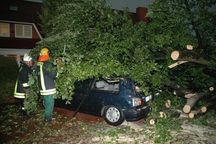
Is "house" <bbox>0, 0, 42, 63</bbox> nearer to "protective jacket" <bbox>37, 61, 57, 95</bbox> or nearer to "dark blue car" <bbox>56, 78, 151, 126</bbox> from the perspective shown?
"protective jacket" <bbox>37, 61, 57, 95</bbox>

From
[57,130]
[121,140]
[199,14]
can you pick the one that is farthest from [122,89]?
[199,14]

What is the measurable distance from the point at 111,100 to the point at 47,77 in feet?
6.97

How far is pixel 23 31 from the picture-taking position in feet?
94.3

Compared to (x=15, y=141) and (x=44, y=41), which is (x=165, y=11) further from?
(x=15, y=141)

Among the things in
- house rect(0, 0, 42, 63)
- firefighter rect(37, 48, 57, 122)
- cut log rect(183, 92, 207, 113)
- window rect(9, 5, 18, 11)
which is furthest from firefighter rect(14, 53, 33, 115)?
window rect(9, 5, 18, 11)

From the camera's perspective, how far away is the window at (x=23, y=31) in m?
28.5

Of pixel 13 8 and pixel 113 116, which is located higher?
pixel 13 8

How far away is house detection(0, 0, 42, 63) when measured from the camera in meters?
27.5

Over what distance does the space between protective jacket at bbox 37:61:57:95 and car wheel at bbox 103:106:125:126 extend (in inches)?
71.0

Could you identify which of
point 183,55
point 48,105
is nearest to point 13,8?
point 48,105

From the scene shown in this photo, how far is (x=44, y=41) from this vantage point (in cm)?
1011

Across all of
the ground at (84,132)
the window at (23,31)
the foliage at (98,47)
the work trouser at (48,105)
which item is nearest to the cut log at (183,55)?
the foliage at (98,47)

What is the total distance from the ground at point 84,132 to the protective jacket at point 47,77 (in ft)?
3.69

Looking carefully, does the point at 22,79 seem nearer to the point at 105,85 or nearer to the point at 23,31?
the point at 105,85
